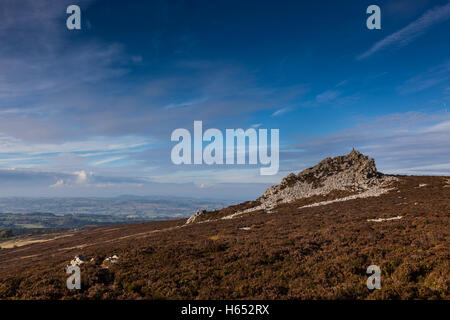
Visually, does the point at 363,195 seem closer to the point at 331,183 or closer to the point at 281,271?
the point at 331,183

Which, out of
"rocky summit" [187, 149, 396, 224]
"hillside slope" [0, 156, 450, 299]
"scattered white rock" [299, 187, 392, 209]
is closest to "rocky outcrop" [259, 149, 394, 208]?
"rocky summit" [187, 149, 396, 224]

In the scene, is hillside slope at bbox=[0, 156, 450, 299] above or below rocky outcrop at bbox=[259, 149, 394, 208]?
below

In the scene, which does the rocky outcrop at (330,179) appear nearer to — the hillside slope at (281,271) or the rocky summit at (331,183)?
the rocky summit at (331,183)

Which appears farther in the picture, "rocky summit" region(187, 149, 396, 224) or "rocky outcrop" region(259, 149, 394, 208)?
"rocky outcrop" region(259, 149, 394, 208)

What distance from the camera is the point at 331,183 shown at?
5825 centimetres

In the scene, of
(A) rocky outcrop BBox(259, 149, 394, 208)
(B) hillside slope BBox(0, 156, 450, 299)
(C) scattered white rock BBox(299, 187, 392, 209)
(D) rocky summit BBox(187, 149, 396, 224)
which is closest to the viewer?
(B) hillside slope BBox(0, 156, 450, 299)

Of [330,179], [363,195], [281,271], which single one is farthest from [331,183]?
[281,271]

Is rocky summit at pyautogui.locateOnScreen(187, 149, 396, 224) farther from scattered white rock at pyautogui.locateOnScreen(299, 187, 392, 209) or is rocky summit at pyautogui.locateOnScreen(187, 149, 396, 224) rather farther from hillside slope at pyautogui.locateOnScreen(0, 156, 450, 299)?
hillside slope at pyautogui.locateOnScreen(0, 156, 450, 299)

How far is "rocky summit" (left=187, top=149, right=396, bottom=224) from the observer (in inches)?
1973

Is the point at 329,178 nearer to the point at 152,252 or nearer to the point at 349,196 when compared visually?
the point at 349,196

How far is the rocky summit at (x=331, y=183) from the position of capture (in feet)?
164

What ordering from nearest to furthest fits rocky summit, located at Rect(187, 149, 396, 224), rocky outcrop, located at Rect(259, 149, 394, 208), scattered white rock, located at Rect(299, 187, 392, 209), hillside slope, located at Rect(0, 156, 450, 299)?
hillside slope, located at Rect(0, 156, 450, 299), scattered white rock, located at Rect(299, 187, 392, 209), rocky summit, located at Rect(187, 149, 396, 224), rocky outcrop, located at Rect(259, 149, 394, 208)
